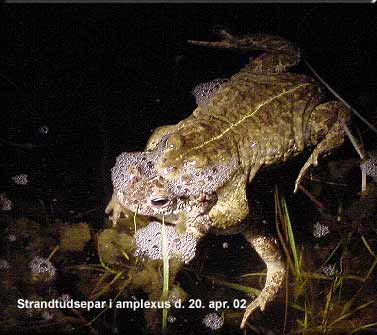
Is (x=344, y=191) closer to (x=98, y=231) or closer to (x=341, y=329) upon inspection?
(x=341, y=329)

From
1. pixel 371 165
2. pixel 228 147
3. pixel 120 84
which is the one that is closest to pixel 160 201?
pixel 228 147

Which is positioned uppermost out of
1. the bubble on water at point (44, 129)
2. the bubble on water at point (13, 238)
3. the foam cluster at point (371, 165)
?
the bubble on water at point (44, 129)

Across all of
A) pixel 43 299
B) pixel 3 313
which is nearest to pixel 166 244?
pixel 43 299

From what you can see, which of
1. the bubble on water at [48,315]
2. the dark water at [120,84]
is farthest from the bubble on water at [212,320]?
the bubble on water at [48,315]

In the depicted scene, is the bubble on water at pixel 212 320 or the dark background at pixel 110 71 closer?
the dark background at pixel 110 71

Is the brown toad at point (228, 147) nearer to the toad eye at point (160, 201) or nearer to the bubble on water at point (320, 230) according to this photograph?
the toad eye at point (160, 201)

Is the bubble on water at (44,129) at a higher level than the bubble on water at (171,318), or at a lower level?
higher
